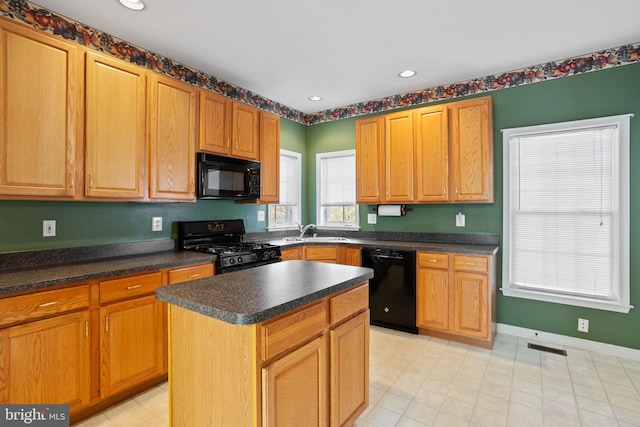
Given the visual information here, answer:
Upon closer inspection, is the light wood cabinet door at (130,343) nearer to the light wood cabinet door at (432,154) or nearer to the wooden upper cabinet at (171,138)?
the wooden upper cabinet at (171,138)

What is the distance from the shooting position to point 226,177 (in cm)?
320

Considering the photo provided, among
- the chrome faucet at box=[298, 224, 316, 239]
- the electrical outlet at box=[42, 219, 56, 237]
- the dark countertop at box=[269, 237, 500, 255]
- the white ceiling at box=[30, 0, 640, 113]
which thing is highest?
the white ceiling at box=[30, 0, 640, 113]

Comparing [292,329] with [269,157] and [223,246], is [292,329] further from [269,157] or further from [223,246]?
[269,157]

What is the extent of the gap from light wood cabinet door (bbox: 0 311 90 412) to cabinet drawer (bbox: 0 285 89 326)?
5 cm

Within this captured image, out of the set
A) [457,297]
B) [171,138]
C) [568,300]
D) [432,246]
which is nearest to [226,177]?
[171,138]

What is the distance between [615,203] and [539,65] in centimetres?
148

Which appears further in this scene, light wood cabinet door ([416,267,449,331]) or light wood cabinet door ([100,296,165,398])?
light wood cabinet door ([416,267,449,331])

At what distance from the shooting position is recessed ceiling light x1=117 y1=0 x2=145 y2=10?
7.06 ft

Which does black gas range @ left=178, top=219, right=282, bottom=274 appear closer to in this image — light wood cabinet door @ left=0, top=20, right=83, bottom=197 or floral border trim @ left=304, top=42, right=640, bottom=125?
light wood cabinet door @ left=0, top=20, right=83, bottom=197

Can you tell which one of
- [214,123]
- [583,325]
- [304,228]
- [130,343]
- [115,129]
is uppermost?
[214,123]

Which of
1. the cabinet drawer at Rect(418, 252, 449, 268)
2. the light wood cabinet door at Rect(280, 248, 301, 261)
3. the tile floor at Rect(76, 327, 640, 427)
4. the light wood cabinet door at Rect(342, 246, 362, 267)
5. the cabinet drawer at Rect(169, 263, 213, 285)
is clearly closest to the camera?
the tile floor at Rect(76, 327, 640, 427)

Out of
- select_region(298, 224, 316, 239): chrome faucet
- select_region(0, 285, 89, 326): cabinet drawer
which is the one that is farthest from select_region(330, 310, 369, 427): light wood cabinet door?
select_region(298, 224, 316, 239): chrome faucet

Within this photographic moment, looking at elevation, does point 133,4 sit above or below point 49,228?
above

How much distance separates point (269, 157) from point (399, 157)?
150 cm
